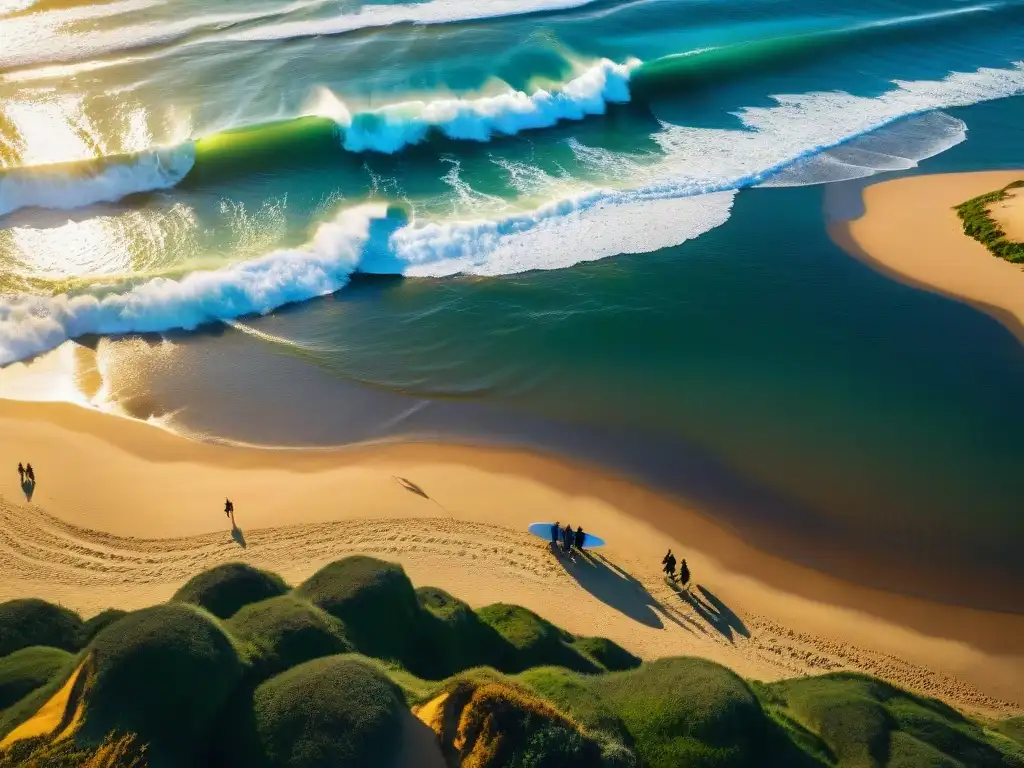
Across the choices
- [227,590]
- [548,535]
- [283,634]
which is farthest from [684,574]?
[227,590]

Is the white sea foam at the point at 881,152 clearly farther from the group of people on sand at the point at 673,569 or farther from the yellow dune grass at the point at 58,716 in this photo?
the yellow dune grass at the point at 58,716

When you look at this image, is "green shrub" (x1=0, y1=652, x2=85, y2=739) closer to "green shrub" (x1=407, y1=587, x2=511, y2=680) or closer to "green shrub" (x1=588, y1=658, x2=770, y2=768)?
"green shrub" (x1=407, y1=587, x2=511, y2=680)

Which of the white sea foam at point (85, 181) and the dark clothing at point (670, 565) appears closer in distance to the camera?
the dark clothing at point (670, 565)

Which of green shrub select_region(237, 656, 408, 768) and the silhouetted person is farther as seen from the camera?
the silhouetted person

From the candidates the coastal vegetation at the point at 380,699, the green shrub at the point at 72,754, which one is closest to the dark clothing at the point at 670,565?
the coastal vegetation at the point at 380,699

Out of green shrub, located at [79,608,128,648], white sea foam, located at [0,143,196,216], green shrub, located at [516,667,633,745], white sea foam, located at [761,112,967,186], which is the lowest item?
green shrub, located at [516,667,633,745]

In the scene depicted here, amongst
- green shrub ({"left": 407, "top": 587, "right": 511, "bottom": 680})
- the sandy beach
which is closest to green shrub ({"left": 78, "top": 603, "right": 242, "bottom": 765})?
green shrub ({"left": 407, "top": 587, "right": 511, "bottom": 680})

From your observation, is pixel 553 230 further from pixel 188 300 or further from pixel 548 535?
pixel 548 535
